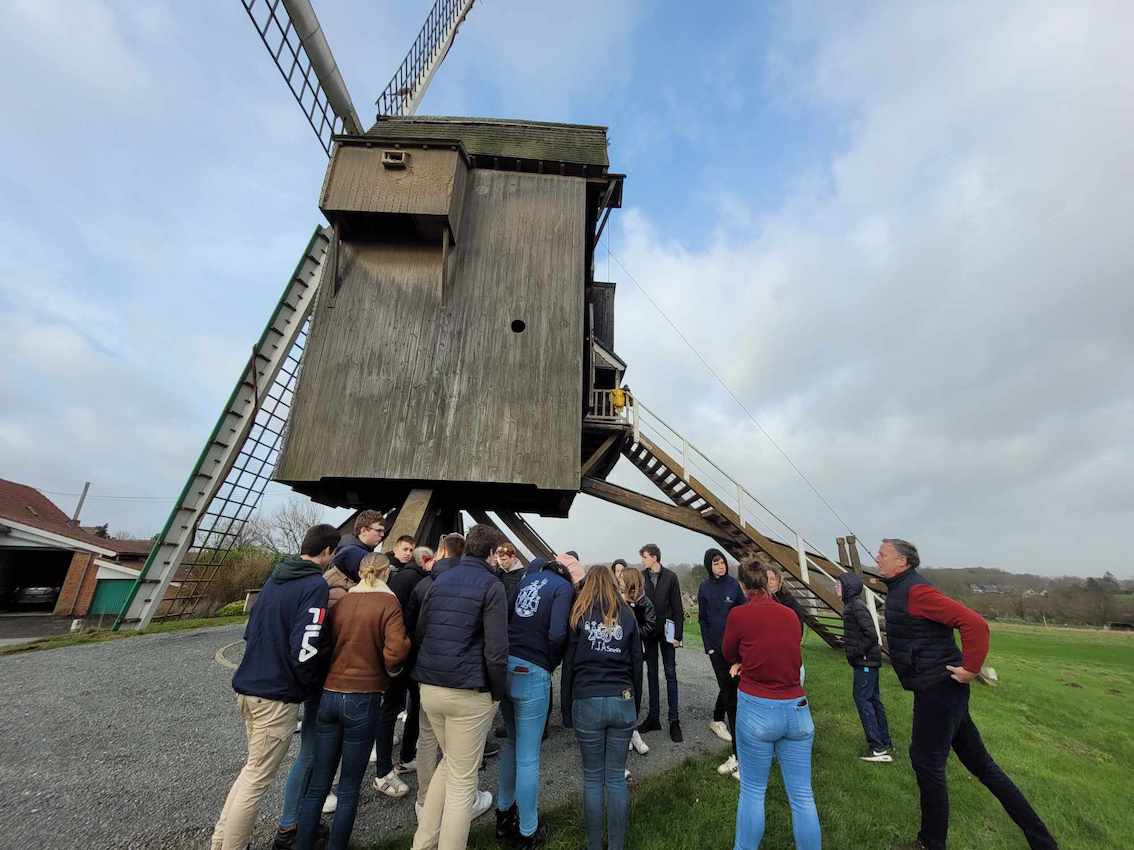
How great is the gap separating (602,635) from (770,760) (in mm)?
1329

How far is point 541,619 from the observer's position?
3.89 m

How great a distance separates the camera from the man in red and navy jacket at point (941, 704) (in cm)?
340

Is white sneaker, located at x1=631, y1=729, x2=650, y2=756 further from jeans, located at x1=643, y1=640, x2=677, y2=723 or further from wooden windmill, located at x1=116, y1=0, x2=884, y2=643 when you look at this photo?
wooden windmill, located at x1=116, y1=0, x2=884, y2=643

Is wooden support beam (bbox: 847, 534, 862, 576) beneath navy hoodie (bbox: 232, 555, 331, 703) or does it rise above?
above

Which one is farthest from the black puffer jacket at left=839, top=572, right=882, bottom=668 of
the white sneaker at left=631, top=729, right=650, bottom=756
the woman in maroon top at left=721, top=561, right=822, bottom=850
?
the woman in maroon top at left=721, top=561, right=822, bottom=850

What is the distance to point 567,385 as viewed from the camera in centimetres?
971

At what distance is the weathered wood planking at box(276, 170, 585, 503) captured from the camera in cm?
912

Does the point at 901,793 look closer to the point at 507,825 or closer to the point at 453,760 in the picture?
the point at 507,825

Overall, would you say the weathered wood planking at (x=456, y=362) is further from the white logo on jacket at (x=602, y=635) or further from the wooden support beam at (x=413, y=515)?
the white logo on jacket at (x=602, y=635)

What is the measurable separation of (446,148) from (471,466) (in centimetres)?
688

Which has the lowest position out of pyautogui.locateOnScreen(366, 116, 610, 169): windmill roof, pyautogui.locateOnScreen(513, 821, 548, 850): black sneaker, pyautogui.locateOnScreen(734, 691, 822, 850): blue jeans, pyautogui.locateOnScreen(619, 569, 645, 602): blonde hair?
pyautogui.locateOnScreen(513, 821, 548, 850): black sneaker

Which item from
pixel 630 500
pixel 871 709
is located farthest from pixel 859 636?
pixel 630 500

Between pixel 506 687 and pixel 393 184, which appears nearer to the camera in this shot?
pixel 506 687

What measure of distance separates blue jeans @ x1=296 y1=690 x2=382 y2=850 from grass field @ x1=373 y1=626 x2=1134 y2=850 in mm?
569
